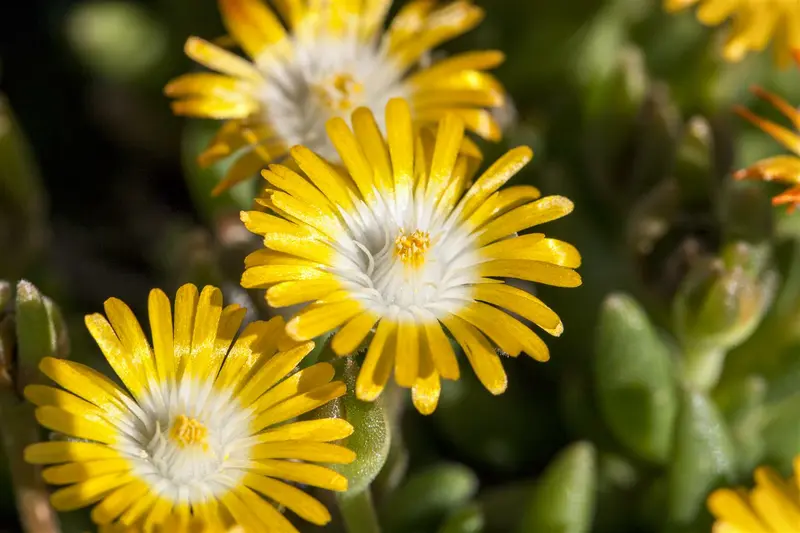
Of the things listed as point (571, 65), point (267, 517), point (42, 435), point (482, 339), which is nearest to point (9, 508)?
point (42, 435)

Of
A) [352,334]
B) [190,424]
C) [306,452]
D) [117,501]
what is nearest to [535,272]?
[352,334]

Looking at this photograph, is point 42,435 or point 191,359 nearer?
point 191,359

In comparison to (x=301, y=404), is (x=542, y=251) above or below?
above

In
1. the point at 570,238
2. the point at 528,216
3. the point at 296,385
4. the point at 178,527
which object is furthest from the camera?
the point at 570,238

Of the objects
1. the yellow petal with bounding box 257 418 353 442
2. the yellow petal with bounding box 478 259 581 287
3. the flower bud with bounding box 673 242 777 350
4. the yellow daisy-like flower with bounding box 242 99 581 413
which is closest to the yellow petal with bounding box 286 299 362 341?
the yellow daisy-like flower with bounding box 242 99 581 413

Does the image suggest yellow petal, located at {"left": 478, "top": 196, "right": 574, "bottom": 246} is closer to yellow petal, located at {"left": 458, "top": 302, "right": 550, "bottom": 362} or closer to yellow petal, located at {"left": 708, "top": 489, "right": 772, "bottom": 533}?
yellow petal, located at {"left": 458, "top": 302, "right": 550, "bottom": 362}

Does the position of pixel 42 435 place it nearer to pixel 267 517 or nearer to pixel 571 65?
pixel 267 517

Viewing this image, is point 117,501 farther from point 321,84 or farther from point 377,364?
point 321,84
